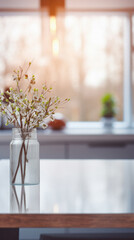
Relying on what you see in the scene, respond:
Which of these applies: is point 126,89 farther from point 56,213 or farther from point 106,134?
point 56,213

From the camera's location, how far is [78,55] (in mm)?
3658

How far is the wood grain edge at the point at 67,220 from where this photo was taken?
94 cm

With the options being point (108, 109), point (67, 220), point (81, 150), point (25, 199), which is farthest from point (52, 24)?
point (108, 109)

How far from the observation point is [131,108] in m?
3.68

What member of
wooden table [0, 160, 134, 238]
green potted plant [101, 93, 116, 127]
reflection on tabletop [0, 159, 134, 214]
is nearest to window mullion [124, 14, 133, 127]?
green potted plant [101, 93, 116, 127]

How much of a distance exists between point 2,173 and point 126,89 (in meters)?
2.38

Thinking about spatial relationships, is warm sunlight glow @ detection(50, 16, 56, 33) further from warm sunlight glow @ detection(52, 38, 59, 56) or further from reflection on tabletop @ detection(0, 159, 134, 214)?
reflection on tabletop @ detection(0, 159, 134, 214)

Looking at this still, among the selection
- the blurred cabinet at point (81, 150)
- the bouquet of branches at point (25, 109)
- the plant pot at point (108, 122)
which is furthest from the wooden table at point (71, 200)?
the plant pot at point (108, 122)

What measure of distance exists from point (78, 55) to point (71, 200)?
8.98ft

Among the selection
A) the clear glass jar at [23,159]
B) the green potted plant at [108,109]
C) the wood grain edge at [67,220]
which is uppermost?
the green potted plant at [108,109]

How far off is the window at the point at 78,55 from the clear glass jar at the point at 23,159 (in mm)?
2402

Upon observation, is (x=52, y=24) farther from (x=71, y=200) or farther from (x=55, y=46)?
(x=71, y=200)

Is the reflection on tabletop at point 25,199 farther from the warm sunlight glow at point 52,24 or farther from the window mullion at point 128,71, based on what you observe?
the window mullion at point 128,71

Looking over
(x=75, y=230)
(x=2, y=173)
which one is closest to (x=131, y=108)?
(x=75, y=230)
